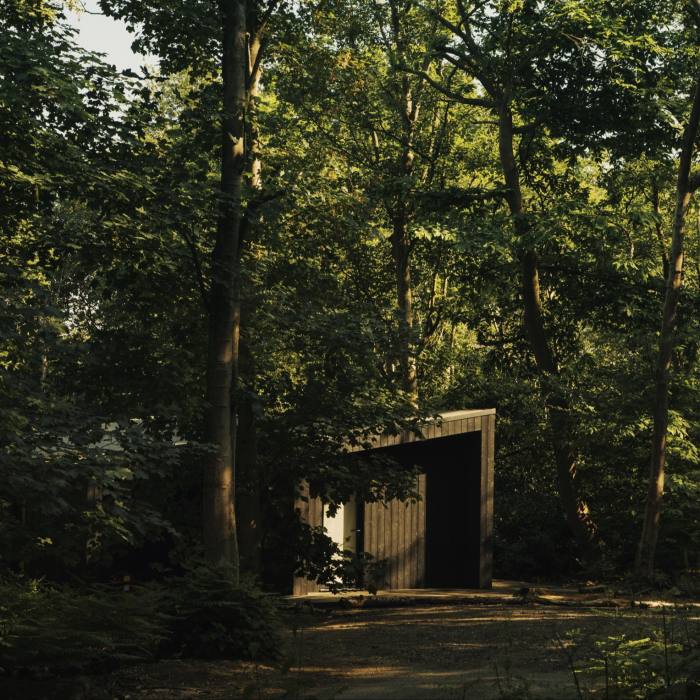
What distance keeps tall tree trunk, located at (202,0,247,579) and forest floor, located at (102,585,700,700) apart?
1.76m

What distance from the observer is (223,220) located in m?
14.3

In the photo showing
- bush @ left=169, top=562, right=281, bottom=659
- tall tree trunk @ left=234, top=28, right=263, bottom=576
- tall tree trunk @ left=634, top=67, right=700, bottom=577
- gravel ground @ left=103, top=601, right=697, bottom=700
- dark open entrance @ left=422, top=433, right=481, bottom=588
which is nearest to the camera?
gravel ground @ left=103, top=601, right=697, bottom=700

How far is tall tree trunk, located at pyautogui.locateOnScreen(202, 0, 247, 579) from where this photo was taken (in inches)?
536

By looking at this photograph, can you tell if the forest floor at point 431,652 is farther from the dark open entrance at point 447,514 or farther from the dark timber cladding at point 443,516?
the dark open entrance at point 447,514

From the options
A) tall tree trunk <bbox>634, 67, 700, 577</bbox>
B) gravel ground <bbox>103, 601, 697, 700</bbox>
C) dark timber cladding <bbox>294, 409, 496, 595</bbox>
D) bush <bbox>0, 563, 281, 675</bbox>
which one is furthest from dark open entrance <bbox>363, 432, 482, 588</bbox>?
bush <bbox>0, 563, 281, 675</bbox>

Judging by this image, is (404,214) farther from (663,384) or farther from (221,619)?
(221,619)

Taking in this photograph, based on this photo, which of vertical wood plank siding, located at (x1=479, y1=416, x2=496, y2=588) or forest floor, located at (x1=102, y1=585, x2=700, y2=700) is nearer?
forest floor, located at (x1=102, y1=585, x2=700, y2=700)

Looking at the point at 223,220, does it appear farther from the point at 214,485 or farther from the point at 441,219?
the point at 441,219

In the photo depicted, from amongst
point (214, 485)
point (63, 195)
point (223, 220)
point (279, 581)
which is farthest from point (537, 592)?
point (63, 195)

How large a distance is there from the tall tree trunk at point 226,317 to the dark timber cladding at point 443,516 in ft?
21.2

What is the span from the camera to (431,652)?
1178 cm

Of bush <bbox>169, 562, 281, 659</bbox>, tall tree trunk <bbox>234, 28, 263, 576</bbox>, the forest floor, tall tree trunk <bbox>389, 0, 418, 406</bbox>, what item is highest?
tall tree trunk <bbox>389, 0, 418, 406</bbox>

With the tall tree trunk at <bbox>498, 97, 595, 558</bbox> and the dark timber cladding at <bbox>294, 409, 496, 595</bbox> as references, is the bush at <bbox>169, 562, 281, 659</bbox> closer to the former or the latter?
the dark timber cladding at <bbox>294, 409, 496, 595</bbox>

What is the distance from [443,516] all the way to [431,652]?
9.79 m
